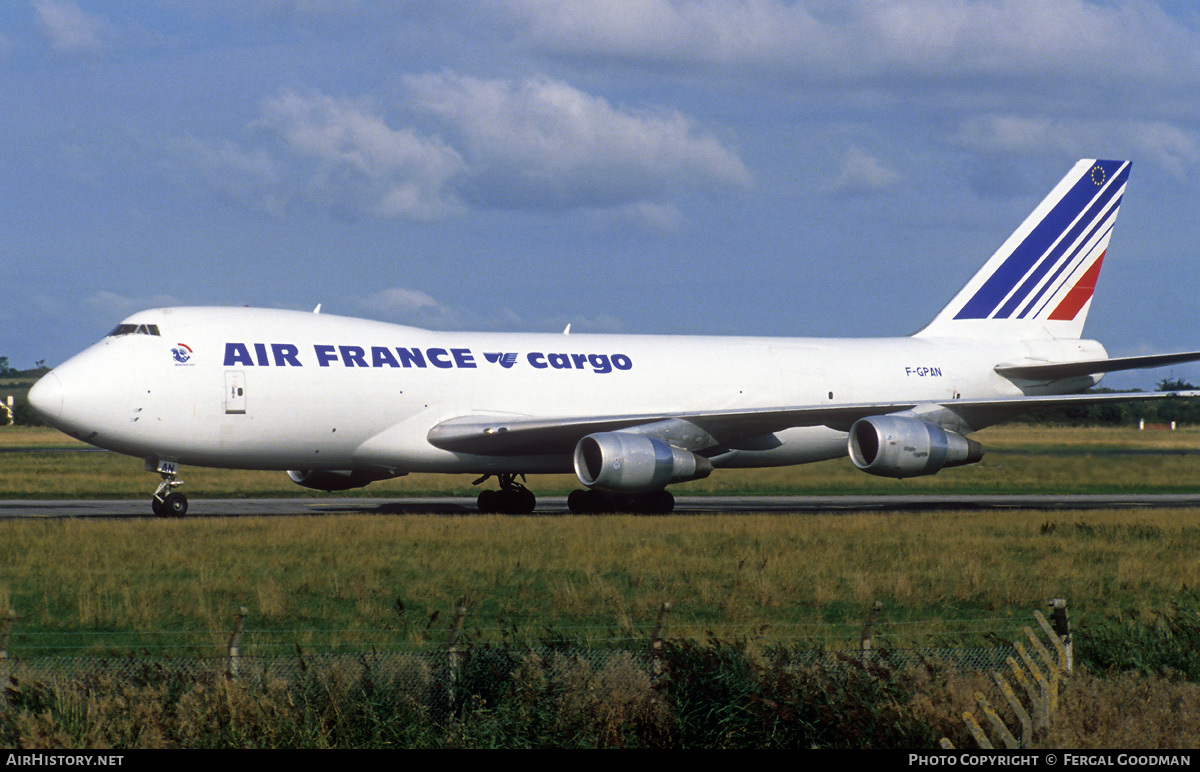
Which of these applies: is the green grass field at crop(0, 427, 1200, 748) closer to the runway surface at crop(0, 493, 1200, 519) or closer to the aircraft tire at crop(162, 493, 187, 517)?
the aircraft tire at crop(162, 493, 187, 517)

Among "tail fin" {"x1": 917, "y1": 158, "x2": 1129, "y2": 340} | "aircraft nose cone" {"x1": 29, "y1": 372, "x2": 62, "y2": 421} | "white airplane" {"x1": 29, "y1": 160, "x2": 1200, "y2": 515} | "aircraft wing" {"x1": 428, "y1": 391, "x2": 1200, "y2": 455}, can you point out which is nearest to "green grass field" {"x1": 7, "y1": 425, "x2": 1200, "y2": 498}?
"white airplane" {"x1": 29, "y1": 160, "x2": 1200, "y2": 515}

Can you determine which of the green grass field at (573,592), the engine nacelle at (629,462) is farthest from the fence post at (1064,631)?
the engine nacelle at (629,462)

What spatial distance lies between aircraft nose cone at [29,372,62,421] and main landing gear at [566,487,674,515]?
38.3ft

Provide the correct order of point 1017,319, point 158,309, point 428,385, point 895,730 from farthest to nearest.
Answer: point 1017,319, point 428,385, point 158,309, point 895,730

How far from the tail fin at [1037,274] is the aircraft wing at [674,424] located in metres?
7.20

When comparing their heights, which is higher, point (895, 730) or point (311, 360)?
point (311, 360)

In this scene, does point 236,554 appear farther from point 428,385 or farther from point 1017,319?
point 1017,319

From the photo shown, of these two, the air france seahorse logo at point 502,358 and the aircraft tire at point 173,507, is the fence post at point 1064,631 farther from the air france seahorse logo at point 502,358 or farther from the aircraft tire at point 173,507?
the air france seahorse logo at point 502,358

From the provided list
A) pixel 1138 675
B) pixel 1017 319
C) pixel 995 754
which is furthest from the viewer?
pixel 1017 319

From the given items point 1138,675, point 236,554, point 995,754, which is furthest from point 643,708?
point 236,554

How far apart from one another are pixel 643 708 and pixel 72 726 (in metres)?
4.14

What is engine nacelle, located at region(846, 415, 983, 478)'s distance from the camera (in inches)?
1151

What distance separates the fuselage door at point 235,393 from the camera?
26625 millimetres

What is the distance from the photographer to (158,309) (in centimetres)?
2709
